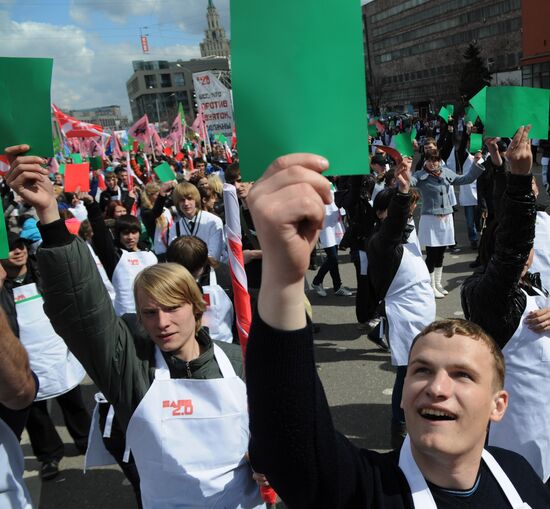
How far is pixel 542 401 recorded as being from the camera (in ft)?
7.35

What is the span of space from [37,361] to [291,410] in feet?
10.2

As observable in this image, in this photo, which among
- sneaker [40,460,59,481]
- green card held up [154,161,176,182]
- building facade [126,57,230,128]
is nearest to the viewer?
sneaker [40,460,59,481]

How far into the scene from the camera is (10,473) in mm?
1625

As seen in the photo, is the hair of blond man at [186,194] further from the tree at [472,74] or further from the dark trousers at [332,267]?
the tree at [472,74]

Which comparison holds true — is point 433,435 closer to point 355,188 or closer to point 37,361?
point 37,361

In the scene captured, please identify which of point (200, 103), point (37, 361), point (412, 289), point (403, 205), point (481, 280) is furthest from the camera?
point (200, 103)

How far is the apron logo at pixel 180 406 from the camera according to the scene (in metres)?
1.74

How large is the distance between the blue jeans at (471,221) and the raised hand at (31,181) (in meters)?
7.96

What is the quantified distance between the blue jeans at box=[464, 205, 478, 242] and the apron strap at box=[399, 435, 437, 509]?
7.80m

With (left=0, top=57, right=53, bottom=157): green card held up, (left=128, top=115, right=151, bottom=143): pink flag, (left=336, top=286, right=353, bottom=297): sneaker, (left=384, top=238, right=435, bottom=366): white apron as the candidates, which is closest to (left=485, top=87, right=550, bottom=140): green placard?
(left=384, top=238, right=435, bottom=366): white apron

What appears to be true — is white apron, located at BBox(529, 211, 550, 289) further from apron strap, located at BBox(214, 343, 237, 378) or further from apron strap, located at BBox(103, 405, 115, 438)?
apron strap, located at BBox(103, 405, 115, 438)

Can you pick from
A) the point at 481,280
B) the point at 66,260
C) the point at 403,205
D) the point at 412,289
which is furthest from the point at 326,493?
the point at 412,289

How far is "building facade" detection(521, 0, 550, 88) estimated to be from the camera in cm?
2616

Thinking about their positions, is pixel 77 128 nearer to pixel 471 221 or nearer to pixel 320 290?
pixel 320 290
